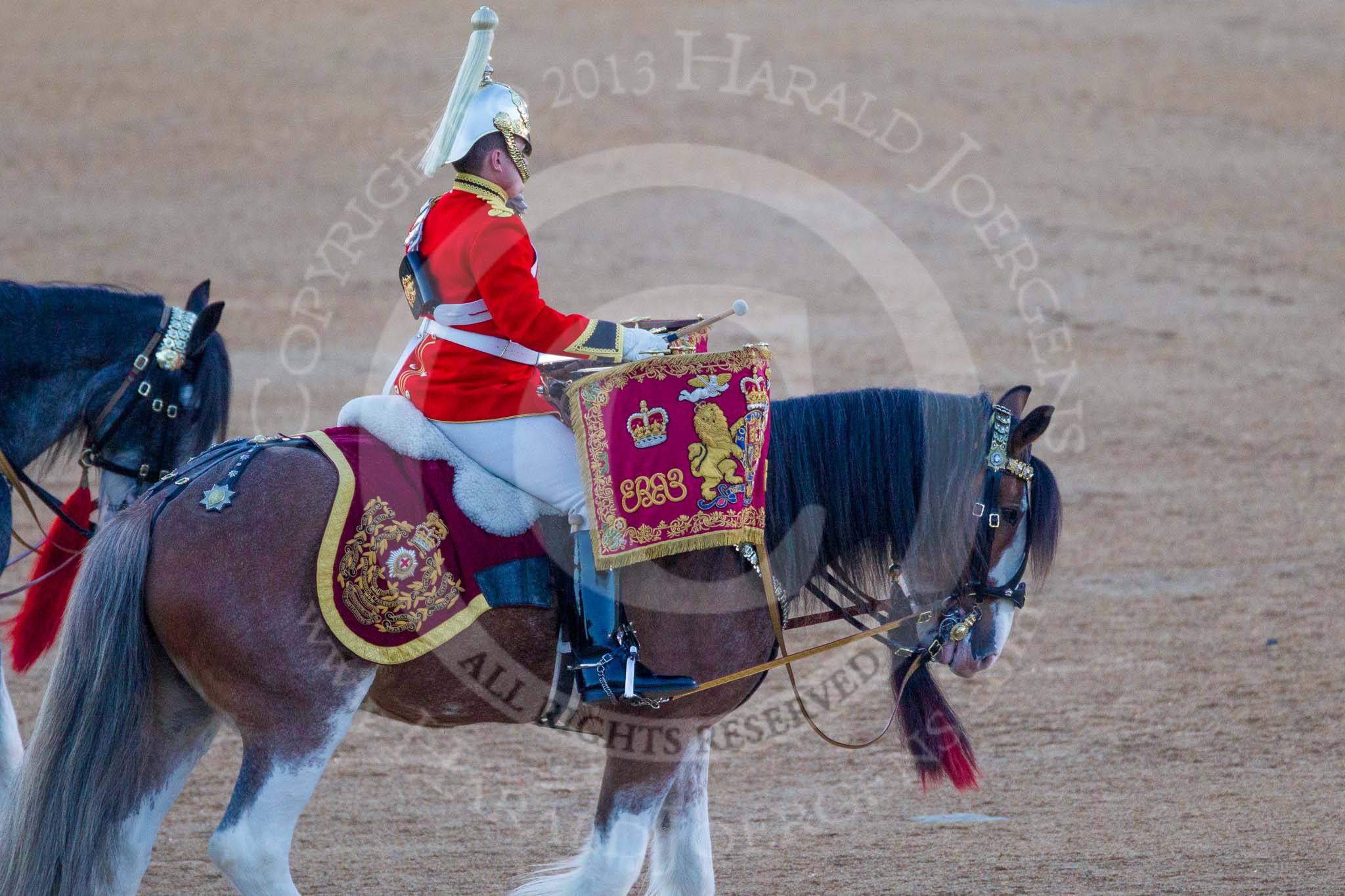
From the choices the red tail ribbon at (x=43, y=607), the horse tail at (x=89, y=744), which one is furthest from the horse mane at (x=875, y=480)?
the red tail ribbon at (x=43, y=607)

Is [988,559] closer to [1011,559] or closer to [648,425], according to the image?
[1011,559]

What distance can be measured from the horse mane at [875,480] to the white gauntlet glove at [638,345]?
0.42 metres

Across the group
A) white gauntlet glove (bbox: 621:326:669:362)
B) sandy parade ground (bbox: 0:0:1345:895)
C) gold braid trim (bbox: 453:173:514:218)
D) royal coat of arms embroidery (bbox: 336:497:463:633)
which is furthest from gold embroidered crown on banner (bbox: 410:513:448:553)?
sandy parade ground (bbox: 0:0:1345:895)

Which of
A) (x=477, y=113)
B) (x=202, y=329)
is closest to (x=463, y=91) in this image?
(x=477, y=113)

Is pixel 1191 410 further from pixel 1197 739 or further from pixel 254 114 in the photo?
pixel 254 114

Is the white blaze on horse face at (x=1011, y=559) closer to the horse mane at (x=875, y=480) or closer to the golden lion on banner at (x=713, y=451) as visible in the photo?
the horse mane at (x=875, y=480)

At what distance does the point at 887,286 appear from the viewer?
14047 millimetres

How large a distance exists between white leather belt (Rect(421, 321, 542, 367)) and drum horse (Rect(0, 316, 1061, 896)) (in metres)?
0.43

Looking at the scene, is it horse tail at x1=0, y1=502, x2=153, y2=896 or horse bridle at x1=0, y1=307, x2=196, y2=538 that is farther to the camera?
horse bridle at x1=0, y1=307, x2=196, y2=538

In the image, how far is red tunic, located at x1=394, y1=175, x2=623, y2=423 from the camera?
11.3ft

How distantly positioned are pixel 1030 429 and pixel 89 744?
2324 millimetres

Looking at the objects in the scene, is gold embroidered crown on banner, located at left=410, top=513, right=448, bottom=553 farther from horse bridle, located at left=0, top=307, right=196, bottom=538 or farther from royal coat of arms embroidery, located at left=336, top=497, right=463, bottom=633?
horse bridle, located at left=0, top=307, right=196, bottom=538

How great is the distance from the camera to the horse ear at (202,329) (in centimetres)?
452

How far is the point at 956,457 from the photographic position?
12.3 feet
